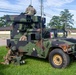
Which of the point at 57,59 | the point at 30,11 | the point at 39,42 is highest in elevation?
the point at 30,11

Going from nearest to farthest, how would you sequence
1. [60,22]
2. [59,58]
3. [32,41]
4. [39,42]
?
1. [59,58]
2. [39,42]
3. [32,41]
4. [60,22]

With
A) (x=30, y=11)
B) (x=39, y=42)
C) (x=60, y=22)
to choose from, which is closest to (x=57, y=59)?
(x=39, y=42)

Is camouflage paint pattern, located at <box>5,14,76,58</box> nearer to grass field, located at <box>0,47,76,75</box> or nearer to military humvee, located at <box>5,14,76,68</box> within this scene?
military humvee, located at <box>5,14,76,68</box>

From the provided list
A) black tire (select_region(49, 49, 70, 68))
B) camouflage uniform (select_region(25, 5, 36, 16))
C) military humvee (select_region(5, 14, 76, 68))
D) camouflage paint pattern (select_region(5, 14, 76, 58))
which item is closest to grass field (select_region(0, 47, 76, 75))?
black tire (select_region(49, 49, 70, 68))

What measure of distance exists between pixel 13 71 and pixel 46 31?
2.94m

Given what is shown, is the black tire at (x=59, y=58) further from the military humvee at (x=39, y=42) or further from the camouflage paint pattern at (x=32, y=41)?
the camouflage paint pattern at (x=32, y=41)

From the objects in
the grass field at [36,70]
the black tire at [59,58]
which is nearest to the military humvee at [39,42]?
the black tire at [59,58]

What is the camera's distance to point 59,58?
9.62 m

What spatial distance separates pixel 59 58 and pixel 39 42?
1.32m

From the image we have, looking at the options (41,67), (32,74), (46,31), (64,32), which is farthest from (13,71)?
(64,32)

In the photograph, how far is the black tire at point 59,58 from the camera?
9.44 meters

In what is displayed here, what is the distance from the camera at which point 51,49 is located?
33.0 ft

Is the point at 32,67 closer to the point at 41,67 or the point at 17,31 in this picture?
the point at 41,67

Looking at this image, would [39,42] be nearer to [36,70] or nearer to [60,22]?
[36,70]
